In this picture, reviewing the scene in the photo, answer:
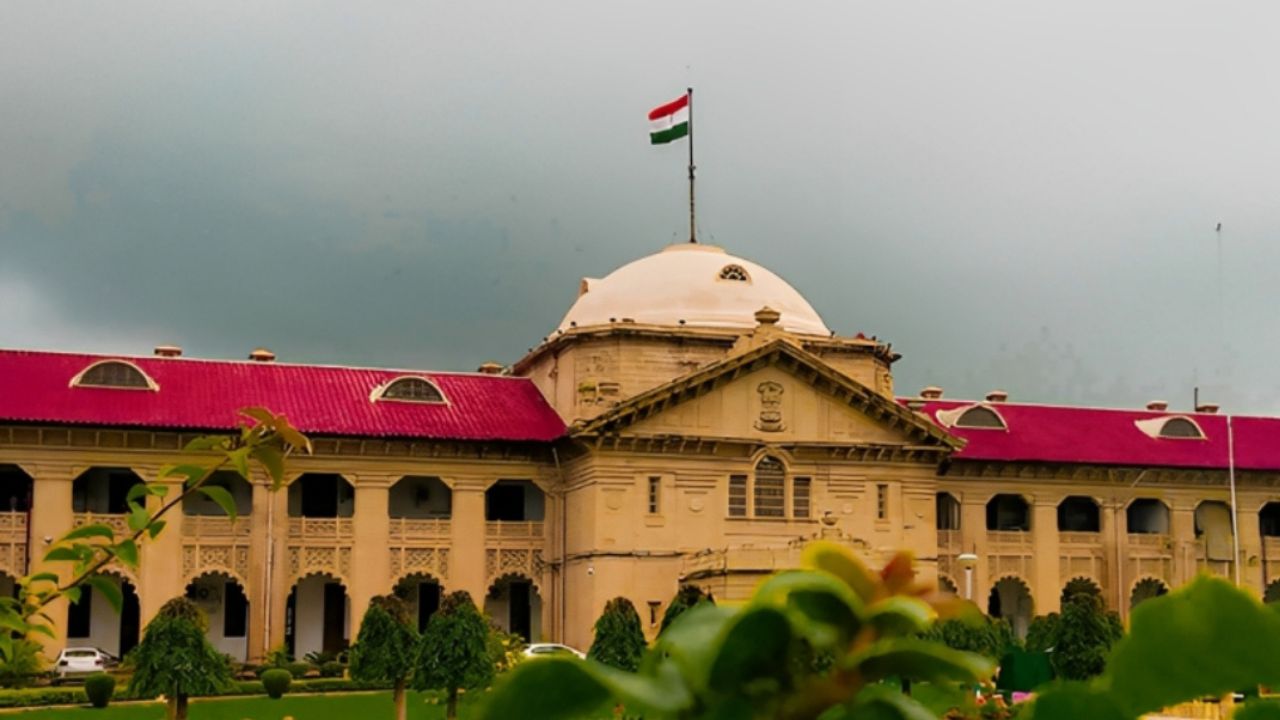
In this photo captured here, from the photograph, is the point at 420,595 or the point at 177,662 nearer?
the point at 177,662

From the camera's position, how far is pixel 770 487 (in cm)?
4734

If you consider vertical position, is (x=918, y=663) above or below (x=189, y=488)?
below

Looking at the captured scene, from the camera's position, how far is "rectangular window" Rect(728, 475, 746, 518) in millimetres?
46781

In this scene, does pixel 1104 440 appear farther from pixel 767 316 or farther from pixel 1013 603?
pixel 767 316

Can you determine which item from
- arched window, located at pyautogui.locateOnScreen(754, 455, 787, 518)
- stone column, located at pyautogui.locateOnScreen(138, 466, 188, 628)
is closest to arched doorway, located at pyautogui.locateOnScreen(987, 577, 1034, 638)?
arched window, located at pyautogui.locateOnScreen(754, 455, 787, 518)

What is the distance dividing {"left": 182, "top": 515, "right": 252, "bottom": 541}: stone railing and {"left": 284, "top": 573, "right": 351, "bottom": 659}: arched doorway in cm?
259

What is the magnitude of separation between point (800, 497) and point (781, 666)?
46462 mm

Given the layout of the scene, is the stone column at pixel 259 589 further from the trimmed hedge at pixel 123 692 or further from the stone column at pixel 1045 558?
the stone column at pixel 1045 558

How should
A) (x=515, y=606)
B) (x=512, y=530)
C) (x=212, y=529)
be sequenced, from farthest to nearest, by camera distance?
(x=515, y=606) < (x=512, y=530) < (x=212, y=529)

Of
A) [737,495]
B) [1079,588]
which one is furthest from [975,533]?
[737,495]

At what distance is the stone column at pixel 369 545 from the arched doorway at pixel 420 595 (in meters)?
1.62

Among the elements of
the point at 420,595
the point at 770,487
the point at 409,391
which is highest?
the point at 409,391

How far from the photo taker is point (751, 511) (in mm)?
46906

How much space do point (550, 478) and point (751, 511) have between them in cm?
609
